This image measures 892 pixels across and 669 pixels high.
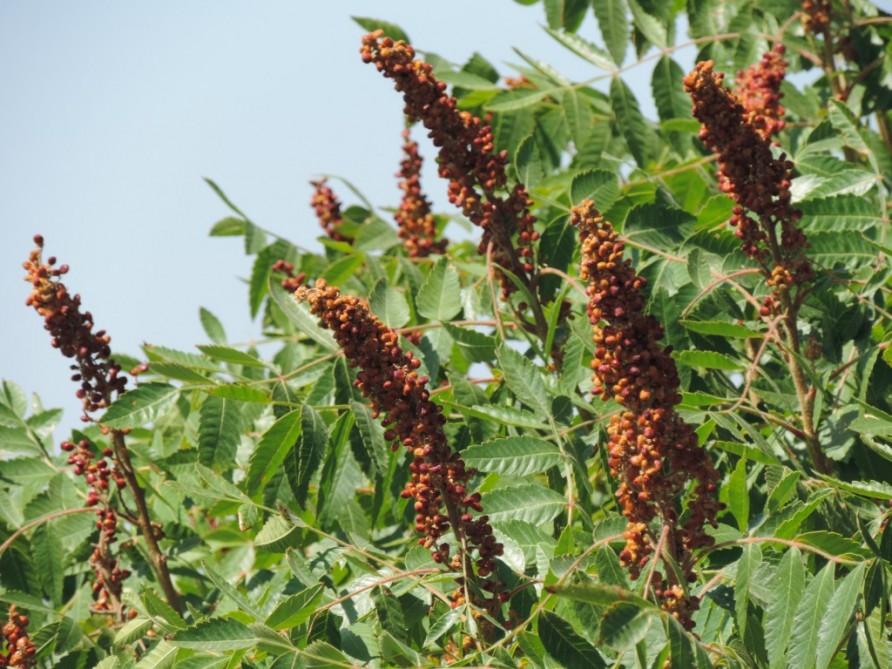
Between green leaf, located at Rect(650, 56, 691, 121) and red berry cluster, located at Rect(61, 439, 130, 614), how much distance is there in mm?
2503

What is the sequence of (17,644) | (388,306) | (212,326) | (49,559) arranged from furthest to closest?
(212,326), (49,559), (388,306), (17,644)

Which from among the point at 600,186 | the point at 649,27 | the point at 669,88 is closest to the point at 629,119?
the point at 669,88

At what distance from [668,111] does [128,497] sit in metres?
2.60

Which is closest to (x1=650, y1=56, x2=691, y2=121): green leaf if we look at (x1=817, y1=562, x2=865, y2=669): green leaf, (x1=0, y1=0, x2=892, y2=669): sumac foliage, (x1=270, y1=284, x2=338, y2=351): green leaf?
(x1=0, y1=0, x2=892, y2=669): sumac foliage

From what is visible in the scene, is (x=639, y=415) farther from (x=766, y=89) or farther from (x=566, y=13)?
(x=566, y=13)

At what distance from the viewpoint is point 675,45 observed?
5309 mm

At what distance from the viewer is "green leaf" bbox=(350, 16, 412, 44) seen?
5207mm

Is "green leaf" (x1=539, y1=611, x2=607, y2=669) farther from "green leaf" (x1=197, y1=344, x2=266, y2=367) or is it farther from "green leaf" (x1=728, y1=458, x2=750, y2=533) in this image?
"green leaf" (x1=197, y1=344, x2=266, y2=367)

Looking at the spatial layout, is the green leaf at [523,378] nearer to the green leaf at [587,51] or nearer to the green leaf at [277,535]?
the green leaf at [277,535]

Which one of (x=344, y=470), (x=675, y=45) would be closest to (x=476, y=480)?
(x=344, y=470)

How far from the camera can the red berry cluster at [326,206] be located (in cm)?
597

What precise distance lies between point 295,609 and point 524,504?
67 cm

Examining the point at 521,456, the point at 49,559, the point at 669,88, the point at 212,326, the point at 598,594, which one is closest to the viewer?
the point at 598,594

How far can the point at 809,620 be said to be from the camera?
3117mm
